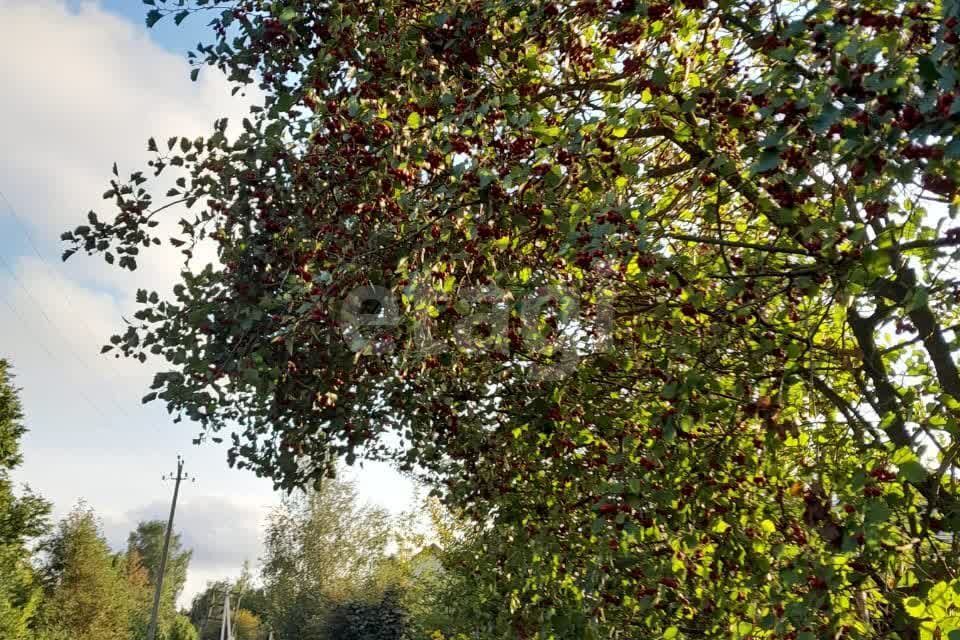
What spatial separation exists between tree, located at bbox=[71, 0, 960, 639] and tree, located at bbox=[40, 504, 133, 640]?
32.9 meters

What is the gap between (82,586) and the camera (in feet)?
116

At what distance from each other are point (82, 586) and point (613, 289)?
121ft

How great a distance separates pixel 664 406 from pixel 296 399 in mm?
3296

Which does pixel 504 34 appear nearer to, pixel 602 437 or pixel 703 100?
pixel 703 100

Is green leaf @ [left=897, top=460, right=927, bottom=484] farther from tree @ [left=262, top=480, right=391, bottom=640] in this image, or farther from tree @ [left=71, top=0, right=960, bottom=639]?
tree @ [left=262, top=480, right=391, bottom=640]

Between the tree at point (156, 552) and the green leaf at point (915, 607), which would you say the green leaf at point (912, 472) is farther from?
the tree at point (156, 552)

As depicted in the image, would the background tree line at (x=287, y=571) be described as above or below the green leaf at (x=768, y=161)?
above

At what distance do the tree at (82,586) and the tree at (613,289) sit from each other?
32925mm

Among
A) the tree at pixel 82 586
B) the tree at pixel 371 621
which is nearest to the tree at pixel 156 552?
the tree at pixel 82 586

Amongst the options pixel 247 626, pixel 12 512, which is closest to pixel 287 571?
pixel 12 512

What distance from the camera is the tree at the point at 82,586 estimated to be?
3450 cm

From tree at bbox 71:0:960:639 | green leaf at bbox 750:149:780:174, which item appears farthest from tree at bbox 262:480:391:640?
green leaf at bbox 750:149:780:174

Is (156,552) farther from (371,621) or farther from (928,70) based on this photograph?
(928,70)

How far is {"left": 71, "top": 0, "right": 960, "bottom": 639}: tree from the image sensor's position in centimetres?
390
